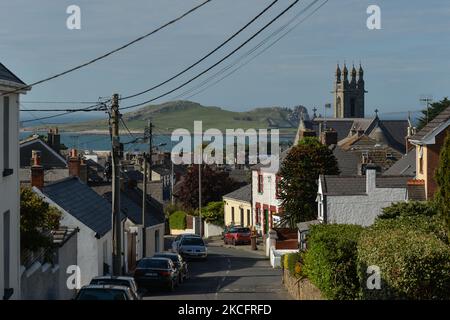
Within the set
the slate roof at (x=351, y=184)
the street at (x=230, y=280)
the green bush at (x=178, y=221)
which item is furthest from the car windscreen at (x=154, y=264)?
the green bush at (x=178, y=221)

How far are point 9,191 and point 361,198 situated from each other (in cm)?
2520

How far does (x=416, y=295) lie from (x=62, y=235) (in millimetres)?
12707

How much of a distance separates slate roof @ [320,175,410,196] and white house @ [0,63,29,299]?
2437cm

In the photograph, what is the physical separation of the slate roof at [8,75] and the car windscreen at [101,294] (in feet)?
16.4

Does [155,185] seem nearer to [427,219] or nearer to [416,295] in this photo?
[427,219]

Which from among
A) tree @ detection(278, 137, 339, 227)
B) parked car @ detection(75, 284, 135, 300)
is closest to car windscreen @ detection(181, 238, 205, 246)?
tree @ detection(278, 137, 339, 227)

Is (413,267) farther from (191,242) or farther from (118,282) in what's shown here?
(191,242)

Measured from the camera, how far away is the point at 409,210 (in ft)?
113

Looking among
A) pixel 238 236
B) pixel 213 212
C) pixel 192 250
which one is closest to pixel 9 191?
pixel 192 250

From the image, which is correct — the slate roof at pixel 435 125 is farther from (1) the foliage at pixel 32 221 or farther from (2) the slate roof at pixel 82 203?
(1) the foliage at pixel 32 221

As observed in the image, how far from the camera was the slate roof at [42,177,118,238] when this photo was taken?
1432 inches

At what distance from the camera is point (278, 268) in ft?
171

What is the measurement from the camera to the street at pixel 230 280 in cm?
3556

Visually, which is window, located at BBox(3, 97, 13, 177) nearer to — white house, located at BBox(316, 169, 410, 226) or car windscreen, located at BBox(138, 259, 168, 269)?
car windscreen, located at BBox(138, 259, 168, 269)
